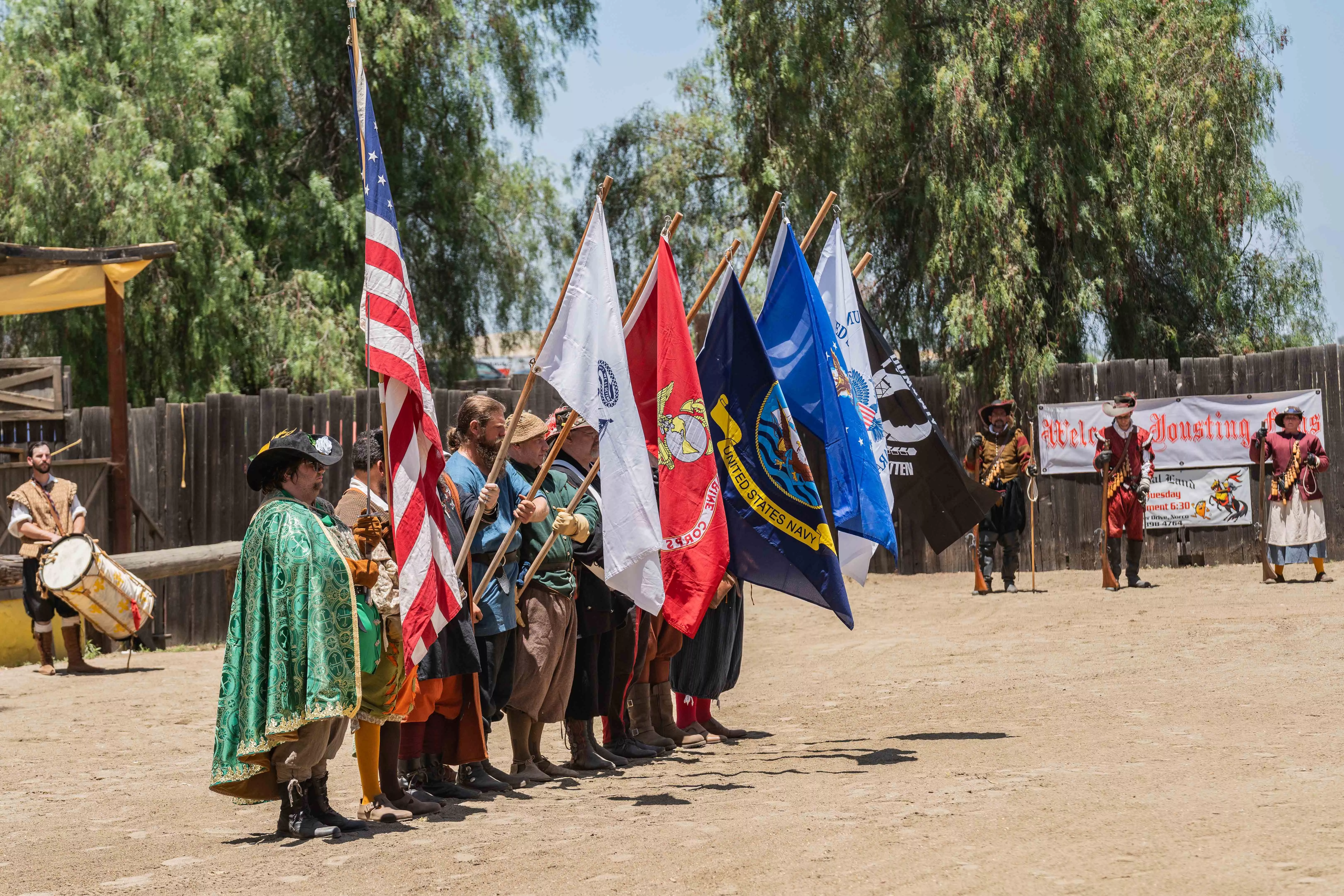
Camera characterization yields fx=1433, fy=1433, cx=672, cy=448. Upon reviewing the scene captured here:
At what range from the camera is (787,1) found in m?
20.4

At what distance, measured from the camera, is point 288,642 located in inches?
230

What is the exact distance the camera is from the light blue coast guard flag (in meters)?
8.26

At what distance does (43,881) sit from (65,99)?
1641 centimetres

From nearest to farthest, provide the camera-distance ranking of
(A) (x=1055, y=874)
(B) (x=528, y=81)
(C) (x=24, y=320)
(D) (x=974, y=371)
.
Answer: (A) (x=1055, y=874) < (D) (x=974, y=371) < (C) (x=24, y=320) < (B) (x=528, y=81)

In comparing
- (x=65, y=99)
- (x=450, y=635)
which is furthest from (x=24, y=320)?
(x=450, y=635)

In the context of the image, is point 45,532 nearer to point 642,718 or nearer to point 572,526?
point 642,718

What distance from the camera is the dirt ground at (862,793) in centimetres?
514

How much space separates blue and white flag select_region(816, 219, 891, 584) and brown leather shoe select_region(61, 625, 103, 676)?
7372 millimetres

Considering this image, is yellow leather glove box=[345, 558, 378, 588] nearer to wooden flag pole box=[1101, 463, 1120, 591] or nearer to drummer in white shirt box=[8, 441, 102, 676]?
drummer in white shirt box=[8, 441, 102, 676]

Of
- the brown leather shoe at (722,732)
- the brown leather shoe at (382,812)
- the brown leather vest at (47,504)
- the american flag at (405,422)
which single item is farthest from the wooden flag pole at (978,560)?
the brown leather shoe at (382,812)

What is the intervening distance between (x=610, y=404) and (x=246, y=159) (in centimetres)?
1554

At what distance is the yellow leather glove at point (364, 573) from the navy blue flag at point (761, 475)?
81.6 inches

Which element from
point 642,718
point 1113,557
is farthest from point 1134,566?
point 642,718

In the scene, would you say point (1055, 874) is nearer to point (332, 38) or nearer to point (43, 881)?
point (43, 881)
